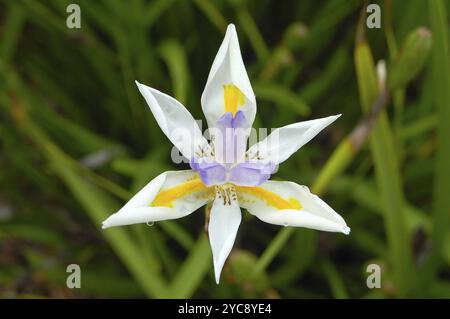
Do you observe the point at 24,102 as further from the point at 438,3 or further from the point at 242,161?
the point at 438,3

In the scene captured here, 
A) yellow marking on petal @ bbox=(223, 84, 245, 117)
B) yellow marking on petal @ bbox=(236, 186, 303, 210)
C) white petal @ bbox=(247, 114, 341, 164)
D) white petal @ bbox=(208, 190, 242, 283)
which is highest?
Result: yellow marking on petal @ bbox=(223, 84, 245, 117)

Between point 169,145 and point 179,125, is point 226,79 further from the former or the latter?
point 169,145

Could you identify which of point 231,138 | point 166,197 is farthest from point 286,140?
point 166,197

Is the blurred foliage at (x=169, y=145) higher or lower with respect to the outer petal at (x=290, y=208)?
higher

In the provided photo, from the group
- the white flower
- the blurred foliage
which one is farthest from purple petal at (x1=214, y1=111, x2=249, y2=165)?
the blurred foliage

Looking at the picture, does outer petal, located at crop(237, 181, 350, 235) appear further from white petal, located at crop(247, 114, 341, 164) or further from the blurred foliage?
the blurred foliage

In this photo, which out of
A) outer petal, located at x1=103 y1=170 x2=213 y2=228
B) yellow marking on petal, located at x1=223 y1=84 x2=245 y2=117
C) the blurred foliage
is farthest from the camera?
the blurred foliage

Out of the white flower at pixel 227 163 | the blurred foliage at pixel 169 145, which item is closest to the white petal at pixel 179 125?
the white flower at pixel 227 163

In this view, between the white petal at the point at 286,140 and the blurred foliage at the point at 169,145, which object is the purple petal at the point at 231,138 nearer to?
the white petal at the point at 286,140
